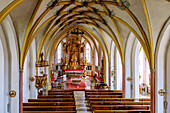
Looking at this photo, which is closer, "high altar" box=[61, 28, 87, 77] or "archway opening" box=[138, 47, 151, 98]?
"archway opening" box=[138, 47, 151, 98]

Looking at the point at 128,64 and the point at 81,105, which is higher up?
the point at 128,64

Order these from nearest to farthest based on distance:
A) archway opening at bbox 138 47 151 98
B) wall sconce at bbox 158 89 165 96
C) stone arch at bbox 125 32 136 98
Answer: wall sconce at bbox 158 89 165 96, stone arch at bbox 125 32 136 98, archway opening at bbox 138 47 151 98

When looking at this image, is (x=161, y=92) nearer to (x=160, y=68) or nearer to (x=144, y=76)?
(x=160, y=68)

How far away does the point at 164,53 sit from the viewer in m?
9.30

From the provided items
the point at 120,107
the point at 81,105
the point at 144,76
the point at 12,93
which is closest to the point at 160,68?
the point at 120,107

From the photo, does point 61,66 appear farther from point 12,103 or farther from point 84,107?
point 12,103

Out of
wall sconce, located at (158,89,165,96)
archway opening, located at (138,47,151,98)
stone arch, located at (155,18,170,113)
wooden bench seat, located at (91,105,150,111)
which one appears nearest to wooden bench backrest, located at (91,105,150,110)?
wooden bench seat, located at (91,105,150,111)

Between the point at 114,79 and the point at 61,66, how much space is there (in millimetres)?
12994

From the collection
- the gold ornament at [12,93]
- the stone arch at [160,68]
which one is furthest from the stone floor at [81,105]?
the stone arch at [160,68]

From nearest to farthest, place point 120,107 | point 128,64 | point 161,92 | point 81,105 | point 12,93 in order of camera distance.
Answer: point 161,92 < point 12,93 < point 120,107 < point 81,105 < point 128,64

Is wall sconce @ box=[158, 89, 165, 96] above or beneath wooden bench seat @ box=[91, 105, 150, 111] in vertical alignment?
above

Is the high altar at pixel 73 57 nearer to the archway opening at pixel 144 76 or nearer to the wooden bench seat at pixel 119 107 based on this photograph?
the archway opening at pixel 144 76

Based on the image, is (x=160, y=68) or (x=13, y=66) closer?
(x=160, y=68)

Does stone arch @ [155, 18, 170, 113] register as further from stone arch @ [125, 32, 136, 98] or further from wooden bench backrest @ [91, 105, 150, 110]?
stone arch @ [125, 32, 136, 98]
